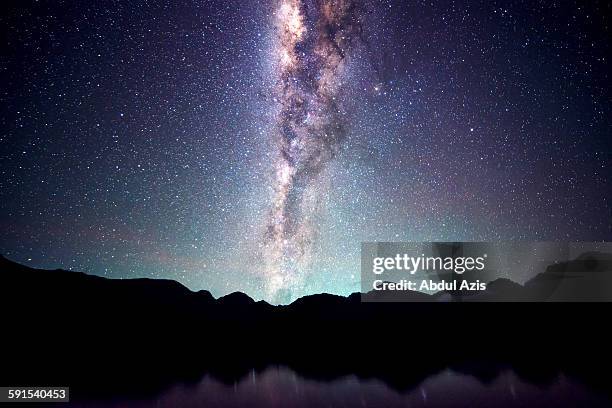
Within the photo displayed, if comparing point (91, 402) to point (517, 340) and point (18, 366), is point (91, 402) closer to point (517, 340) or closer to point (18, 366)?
point (18, 366)

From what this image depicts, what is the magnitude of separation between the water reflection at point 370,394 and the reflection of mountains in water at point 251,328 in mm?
14227

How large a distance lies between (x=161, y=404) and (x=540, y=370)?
30.0 metres

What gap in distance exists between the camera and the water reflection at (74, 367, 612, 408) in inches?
634

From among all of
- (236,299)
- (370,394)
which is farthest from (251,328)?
(370,394)

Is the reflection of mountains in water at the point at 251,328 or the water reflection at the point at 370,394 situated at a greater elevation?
the water reflection at the point at 370,394

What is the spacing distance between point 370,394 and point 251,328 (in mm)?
57438

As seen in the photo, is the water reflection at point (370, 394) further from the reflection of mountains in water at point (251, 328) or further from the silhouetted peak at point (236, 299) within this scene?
the silhouetted peak at point (236, 299)

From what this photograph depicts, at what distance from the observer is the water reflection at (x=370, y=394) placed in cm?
1611

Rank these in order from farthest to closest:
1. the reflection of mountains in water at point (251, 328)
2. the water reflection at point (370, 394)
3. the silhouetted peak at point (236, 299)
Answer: the silhouetted peak at point (236, 299), the reflection of mountains in water at point (251, 328), the water reflection at point (370, 394)

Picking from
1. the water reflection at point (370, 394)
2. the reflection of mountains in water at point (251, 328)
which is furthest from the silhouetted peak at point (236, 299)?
the water reflection at point (370, 394)

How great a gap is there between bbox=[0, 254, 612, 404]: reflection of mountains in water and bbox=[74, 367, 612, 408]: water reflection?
14227 mm

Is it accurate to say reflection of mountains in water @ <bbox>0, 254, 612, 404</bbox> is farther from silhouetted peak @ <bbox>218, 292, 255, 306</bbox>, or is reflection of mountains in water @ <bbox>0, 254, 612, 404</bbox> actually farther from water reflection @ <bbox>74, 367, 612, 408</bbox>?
water reflection @ <bbox>74, 367, 612, 408</bbox>

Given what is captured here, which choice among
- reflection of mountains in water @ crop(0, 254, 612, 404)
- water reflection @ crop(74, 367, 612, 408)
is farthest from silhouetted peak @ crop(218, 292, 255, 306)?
water reflection @ crop(74, 367, 612, 408)

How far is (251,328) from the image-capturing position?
72250 millimetres
